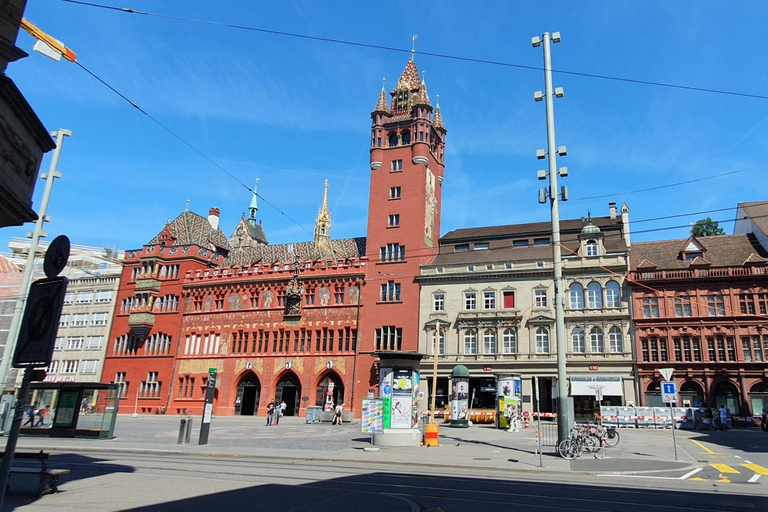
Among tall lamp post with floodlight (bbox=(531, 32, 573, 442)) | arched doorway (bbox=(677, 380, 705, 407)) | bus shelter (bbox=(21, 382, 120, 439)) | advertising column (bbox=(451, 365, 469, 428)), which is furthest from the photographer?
arched doorway (bbox=(677, 380, 705, 407))

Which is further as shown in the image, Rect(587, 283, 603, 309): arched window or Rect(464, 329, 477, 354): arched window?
Rect(464, 329, 477, 354): arched window

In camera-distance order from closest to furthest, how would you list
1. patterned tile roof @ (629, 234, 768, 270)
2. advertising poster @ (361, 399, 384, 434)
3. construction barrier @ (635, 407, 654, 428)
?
advertising poster @ (361, 399, 384, 434)
construction barrier @ (635, 407, 654, 428)
patterned tile roof @ (629, 234, 768, 270)

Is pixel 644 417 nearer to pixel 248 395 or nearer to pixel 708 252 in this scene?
pixel 708 252

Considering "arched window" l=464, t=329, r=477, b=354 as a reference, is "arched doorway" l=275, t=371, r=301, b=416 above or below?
below

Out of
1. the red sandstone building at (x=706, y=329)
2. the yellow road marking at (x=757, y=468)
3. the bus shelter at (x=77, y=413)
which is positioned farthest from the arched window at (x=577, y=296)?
the bus shelter at (x=77, y=413)

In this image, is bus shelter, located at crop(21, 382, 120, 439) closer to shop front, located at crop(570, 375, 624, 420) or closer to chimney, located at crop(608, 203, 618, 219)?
shop front, located at crop(570, 375, 624, 420)

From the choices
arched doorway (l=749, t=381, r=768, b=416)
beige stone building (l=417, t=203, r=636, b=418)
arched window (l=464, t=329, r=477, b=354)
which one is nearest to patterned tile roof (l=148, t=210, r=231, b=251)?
beige stone building (l=417, t=203, r=636, b=418)

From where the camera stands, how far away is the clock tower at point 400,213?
51625 millimetres

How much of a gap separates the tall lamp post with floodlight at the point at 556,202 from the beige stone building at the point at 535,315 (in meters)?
22.5

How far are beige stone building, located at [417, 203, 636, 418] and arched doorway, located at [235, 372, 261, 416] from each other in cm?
1778

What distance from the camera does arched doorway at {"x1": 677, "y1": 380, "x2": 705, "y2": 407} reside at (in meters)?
41.9

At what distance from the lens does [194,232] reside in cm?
6688

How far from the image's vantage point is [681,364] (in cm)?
4259

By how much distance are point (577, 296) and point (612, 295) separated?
2641 millimetres
